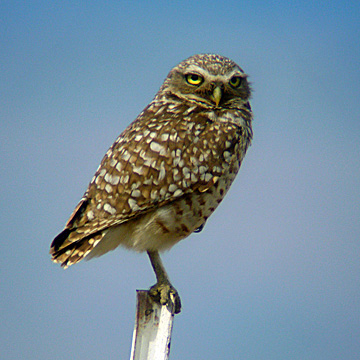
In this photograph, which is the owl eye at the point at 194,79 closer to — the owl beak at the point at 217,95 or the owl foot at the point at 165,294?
the owl beak at the point at 217,95

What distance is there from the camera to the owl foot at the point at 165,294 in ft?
14.3

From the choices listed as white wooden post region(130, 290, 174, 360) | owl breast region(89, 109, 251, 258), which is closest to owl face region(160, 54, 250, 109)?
owl breast region(89, 109, 251, 258)

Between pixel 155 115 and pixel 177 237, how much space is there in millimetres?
1019

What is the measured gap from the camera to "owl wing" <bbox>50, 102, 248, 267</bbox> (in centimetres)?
437

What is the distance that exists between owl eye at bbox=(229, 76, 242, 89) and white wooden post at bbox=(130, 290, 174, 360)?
81.1 inches

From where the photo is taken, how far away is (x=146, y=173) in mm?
4465

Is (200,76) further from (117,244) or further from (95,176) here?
(117,244)

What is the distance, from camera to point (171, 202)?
14.8 ft

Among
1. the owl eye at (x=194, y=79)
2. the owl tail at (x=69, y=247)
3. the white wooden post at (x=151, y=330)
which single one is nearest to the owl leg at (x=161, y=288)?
the white wooden post at (x=151, y=330)

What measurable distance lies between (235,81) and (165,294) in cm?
195

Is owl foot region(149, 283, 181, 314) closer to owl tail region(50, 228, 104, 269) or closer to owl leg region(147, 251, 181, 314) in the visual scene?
owl leg region(147, 251, 181, 314)

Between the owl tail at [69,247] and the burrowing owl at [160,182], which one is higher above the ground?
the burrowing owl at [160,182]

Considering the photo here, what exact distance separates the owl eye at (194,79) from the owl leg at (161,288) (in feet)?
4.87

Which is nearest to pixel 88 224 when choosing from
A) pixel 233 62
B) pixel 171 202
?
pixel 171 202
